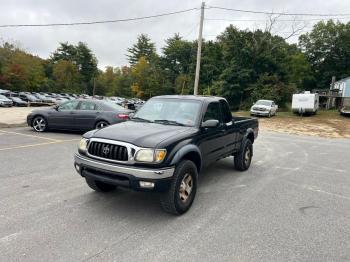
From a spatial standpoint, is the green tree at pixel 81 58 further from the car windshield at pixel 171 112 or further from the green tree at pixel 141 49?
the car windshield at pixel 171 112

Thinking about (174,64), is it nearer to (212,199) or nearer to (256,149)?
(256,149)

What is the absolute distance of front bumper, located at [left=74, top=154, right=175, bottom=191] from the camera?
388 centimetres

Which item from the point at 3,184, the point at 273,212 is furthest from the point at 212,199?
the point at 3,184

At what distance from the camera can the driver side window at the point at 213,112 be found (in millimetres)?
5360

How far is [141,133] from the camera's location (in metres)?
4.33

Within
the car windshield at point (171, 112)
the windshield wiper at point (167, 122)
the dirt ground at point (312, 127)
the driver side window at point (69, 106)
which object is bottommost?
A: the dirt ground at point (312, 127)

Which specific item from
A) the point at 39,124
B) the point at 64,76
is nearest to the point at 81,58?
the point at 64,76

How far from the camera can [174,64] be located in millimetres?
73375

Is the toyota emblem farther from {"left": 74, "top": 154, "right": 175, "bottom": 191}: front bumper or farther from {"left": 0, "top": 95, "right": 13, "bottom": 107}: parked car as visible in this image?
{"left": 0, "top": 95, "right": 13, "bottom": 107}: parked car

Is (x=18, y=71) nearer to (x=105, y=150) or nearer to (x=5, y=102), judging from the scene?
(x=5, y=102)

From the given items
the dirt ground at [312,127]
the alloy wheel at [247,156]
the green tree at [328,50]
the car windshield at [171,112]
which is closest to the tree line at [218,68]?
the green tree at [328,50]

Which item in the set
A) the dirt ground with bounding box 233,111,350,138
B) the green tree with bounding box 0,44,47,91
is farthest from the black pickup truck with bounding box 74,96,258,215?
the green tree with bounding box 0,44,47,91

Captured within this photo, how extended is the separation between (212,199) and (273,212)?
101 centimetres

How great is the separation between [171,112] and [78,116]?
24.0 ft
